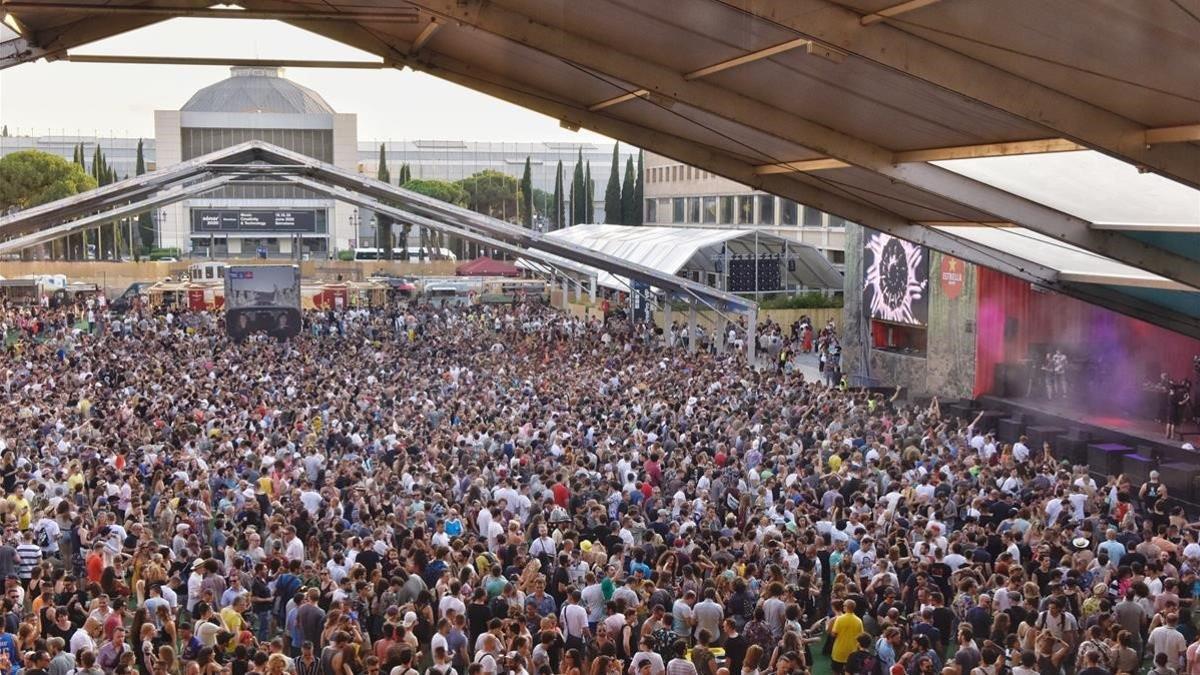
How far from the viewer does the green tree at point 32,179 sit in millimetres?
73062

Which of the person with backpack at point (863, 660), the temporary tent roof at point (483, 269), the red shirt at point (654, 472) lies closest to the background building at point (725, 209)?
the temporary tent roof at point (483, 269)

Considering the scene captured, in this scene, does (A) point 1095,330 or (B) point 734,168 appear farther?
(A) point 1095,330

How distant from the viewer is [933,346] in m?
27.1

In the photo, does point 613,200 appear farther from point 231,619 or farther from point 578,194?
A: point 231,619

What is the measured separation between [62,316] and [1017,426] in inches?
1115

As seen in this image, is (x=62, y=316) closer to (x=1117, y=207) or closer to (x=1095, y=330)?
(x=1095, y=330)

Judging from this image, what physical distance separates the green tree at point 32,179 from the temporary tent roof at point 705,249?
37.9 metres

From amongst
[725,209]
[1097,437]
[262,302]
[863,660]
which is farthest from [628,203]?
[863,660]

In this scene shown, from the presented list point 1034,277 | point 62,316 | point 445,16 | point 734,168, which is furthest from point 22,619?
point 62,316

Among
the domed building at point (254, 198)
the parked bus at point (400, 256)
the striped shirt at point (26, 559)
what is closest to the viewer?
the striped shirt at point (26, 559)

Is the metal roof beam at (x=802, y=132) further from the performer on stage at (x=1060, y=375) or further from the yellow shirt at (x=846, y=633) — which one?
the performer on stage at (x=1060, y=375)

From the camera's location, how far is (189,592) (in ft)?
35.4

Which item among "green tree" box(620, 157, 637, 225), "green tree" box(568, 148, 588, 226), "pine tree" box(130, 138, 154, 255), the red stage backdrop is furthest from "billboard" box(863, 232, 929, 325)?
"pine tree" box(130, 138, 154, 255)

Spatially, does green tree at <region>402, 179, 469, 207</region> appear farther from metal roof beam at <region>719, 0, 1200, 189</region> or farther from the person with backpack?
the person with backpack
